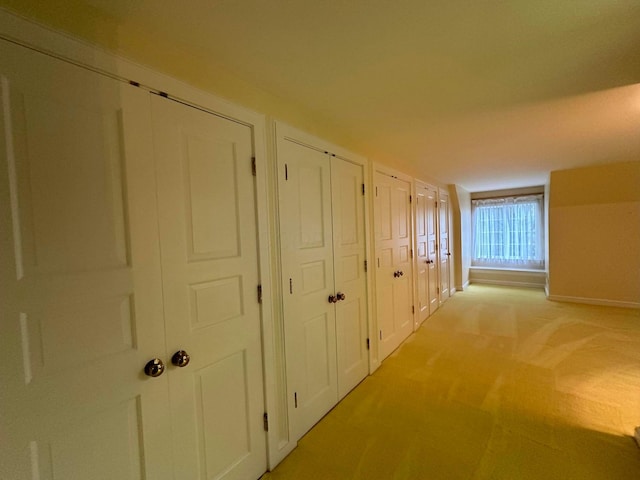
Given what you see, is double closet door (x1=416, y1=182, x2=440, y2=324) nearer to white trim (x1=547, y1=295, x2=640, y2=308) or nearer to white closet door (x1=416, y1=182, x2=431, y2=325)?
white closet door (x1=416, y1=182, x2=431, y2=325)

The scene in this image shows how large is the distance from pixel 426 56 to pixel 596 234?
510 cm

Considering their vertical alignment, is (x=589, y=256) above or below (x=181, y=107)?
below

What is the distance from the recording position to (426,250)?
404 cm

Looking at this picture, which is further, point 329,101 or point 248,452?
point 329,101

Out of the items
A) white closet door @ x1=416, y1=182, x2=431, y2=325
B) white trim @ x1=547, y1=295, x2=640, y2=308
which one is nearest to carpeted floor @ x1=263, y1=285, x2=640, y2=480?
white closet door @ x1=416, y1=182, x2=431, y2=325

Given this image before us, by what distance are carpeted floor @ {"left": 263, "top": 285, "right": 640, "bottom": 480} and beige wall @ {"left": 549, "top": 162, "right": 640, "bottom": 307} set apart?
1.30 m

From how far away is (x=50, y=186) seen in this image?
0.85m

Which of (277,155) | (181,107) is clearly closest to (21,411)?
(181,107)

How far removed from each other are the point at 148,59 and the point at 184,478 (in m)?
1.76

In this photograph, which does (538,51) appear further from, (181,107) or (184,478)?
(184,478)

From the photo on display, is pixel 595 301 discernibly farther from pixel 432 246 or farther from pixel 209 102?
pixel 209 102

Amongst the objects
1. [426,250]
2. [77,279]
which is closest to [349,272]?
[77,279]

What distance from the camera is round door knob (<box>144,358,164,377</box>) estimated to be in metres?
1.04

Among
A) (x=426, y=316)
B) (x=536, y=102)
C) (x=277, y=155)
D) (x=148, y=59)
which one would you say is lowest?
(x=426, y=316)
